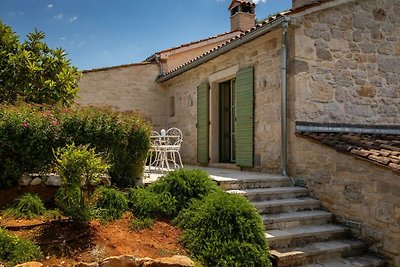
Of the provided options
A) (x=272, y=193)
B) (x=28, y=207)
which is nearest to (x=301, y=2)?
(x=272, y=193)

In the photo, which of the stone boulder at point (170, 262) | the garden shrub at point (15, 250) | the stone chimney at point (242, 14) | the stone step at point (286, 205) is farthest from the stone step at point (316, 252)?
the stone chimney at point (242, 14)

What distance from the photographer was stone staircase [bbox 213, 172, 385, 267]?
170 inches

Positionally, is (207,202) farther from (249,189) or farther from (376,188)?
(376,188)

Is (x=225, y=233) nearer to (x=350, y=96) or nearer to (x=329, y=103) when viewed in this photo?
(x=329, y=103)

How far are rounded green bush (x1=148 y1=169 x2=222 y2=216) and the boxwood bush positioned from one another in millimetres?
579

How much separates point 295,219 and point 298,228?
0.44 ft

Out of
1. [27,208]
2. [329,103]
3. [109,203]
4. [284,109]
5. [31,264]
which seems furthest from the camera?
[329,103]

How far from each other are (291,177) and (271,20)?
2.73 metres

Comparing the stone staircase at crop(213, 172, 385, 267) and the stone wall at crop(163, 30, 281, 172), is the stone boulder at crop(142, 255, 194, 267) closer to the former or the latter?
the stone staircase at crop(213, 172, 385, 267)

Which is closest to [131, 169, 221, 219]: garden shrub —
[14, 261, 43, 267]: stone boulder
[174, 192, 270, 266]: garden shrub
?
[174, 192, 270, 266]: garden shrub

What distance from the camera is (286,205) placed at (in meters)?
5.16

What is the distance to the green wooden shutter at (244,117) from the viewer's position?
6.94m

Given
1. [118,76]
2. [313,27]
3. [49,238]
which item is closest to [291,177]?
[313,27]

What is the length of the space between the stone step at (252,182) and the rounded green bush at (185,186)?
0.46 m
